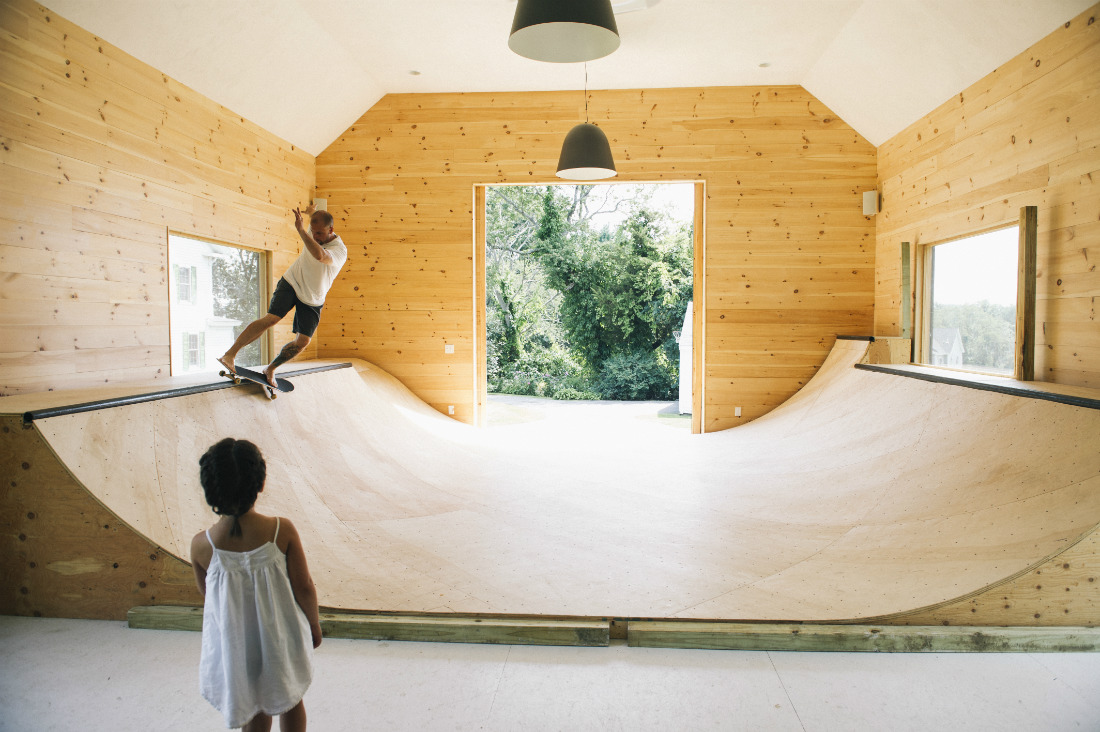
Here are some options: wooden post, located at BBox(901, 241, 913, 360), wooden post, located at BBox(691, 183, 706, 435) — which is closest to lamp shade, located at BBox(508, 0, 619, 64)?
wooden post, located at BBox(691, 183, 706, 435)

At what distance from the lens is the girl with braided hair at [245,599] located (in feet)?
4.48

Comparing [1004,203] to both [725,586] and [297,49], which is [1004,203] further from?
[297,49]

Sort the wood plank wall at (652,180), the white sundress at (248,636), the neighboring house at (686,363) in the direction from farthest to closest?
1. the neighboring house at (686,363)
2. the wood plank wall at (652,180)
3. the white sundress at (248,636)

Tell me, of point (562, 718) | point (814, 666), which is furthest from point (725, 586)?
point (562, 718)

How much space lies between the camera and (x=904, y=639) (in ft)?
7.06

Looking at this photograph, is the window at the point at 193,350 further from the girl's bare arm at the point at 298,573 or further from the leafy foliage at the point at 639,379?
the leafy foliage at the point at 639,379

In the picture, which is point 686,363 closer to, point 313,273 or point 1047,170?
point 1047,170

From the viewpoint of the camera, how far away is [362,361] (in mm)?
6984

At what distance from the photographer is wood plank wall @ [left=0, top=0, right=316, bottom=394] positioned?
11.0 feet

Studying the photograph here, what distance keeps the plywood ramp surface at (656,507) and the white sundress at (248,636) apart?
1.01 meters

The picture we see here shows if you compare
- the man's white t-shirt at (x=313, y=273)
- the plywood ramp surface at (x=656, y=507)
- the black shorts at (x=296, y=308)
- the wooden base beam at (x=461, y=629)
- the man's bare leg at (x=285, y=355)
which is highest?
the man's white t-shirt at (x=313, y=273)

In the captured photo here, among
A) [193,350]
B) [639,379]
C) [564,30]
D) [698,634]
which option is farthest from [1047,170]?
[639,379]

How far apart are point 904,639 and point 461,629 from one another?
1.57m

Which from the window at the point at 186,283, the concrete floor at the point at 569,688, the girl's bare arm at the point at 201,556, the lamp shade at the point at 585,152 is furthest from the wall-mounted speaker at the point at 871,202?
the girl's bare arm at the point at 201,556
